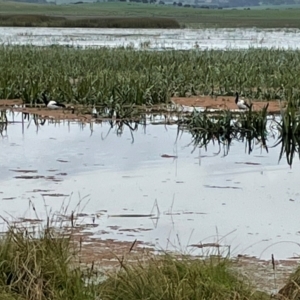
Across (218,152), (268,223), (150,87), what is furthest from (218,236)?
(150,87)

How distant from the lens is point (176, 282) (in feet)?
16.1

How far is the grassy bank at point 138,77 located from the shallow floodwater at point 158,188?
319 centimetres

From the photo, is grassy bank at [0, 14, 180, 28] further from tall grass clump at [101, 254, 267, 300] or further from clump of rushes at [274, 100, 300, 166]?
tall grass clump at [101, 254, 267, 300]

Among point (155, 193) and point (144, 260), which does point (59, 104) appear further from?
point (144, 260)

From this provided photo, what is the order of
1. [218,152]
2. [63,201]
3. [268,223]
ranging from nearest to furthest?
1. [268,223]
2. [63,201]
3. [218,152]

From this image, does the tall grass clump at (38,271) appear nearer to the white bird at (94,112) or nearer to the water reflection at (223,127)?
the water reflection at (223,127)

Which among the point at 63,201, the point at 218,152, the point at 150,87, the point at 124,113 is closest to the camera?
the point at 63,201

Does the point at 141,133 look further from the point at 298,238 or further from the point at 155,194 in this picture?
the point at 298,238

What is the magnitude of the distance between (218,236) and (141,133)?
588 centimetres

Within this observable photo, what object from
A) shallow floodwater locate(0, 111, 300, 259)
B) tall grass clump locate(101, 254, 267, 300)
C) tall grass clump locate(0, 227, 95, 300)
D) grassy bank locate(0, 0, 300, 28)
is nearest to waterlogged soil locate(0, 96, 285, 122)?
shallow floodwater locate(0, 111, 300, 259)

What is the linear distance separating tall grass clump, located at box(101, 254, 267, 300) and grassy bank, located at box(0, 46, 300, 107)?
8.90m

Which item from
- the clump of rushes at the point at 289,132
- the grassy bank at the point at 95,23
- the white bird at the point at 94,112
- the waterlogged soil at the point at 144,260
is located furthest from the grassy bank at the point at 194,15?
the waterlogged soil at the point at 144,260

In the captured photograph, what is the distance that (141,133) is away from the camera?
12438 millimetres

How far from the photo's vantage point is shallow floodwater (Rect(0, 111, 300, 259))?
6.80 m
